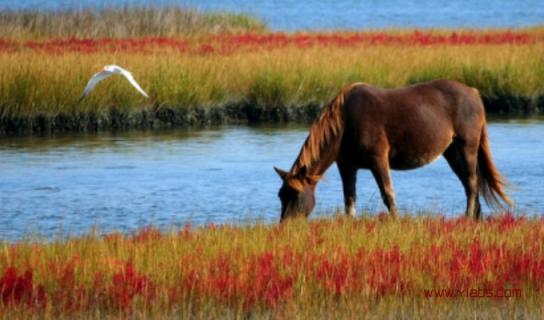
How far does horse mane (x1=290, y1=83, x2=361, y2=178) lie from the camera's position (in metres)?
9.90

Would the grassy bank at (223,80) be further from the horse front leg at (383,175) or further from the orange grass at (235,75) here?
the horse front leg at (383,175)

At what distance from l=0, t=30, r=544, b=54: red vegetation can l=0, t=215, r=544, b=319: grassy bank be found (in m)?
14.1

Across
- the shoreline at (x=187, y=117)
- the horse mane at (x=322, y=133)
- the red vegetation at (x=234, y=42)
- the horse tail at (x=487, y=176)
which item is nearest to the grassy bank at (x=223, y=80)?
the shoreline at (x=187, y=117)

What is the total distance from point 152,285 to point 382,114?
3.34 meters

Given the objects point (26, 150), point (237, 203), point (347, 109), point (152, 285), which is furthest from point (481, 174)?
point (26, 150)

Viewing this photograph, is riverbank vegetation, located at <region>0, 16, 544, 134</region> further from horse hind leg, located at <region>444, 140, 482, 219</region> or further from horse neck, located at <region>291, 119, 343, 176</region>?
horse neck, located at <region>291, 119, 343, 176</region>

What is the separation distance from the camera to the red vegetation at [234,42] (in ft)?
78.5

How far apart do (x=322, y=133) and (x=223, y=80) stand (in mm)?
10435

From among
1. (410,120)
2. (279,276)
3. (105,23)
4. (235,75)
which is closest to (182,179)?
(410,120)

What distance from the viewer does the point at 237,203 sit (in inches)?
508

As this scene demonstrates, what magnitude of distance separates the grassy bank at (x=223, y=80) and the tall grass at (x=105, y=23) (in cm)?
555

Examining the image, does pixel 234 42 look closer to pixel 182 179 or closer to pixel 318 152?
pixel 182 179

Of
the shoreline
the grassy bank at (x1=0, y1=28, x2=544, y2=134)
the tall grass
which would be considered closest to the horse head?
the grassy bank at (x1=0, y1=28, x2=544, y2=134)

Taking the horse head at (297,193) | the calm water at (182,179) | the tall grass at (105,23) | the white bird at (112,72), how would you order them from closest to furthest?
the horse head at (297,193)
the calm water at (182,179)
the white bird at (112,72)
the tall grass at (105,23)
